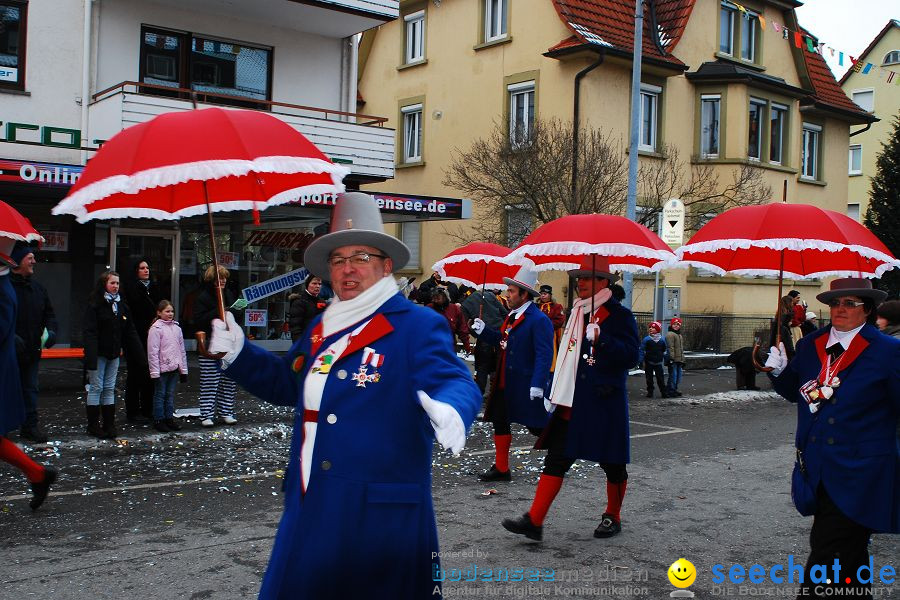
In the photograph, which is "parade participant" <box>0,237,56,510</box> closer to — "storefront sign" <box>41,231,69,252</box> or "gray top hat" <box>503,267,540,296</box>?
"gray top hat" <box>503,267,540,296</box>

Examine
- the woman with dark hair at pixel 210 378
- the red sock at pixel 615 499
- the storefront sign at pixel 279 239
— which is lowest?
the red sock at pixel 615 499

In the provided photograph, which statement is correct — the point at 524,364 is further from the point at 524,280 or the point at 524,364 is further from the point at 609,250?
the point at 609,250

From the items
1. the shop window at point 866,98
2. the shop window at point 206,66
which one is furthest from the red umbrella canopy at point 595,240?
the shop window at point 866,98

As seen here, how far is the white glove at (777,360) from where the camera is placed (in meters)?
5.11

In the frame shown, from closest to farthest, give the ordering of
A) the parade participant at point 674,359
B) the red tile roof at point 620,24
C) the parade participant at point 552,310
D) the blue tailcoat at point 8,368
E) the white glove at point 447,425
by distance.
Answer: the white glove at point 447,425
the blue tailcoat at point 8,368
the parade participant at point 552,310
the parade participant at point 674,359
the red tile roof at point 620,24

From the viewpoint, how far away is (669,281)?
24500 millimetres

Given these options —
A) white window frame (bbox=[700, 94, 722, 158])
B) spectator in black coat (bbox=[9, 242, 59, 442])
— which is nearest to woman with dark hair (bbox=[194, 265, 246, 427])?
spectator in black coat (bbox=[9, 242, 59, 442])

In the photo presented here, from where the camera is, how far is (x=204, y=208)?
168 inches

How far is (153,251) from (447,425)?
15606 millimetres

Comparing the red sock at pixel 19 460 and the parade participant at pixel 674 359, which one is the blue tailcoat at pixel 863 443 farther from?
the parade participant at pixel 674 359

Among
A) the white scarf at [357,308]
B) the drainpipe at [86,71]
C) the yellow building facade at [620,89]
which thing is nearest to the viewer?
the white scarf at [357,308]

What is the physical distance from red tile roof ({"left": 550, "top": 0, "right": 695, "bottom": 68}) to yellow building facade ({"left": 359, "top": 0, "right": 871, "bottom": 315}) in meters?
0.04

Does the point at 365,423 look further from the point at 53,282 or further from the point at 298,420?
the point at 53,282

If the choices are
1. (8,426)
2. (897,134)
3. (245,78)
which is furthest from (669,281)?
(8,426)
